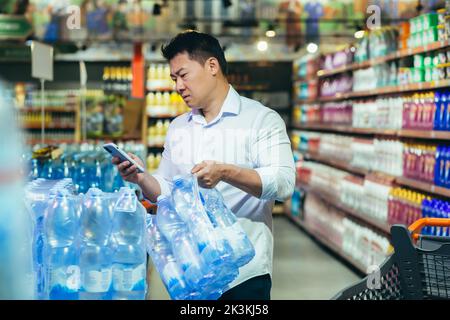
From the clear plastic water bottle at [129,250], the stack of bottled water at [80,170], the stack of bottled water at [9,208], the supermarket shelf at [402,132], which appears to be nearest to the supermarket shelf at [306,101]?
the supermarket shelf at [402,132]

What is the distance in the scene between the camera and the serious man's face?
8.63 feet

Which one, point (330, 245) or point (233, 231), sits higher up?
point (233, 231)

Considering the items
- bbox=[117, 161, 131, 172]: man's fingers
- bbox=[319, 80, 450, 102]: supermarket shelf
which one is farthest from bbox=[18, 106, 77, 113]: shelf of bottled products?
bbox=[117, 161, 131, 172]: man's fingers

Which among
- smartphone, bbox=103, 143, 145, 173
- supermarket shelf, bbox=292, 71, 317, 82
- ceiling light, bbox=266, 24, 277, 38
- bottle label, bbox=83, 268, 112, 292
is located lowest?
bottle label, bbox=83, 268, 112, 292

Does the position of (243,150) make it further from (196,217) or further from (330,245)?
(330,245)

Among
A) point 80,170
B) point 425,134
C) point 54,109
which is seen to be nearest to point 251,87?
point 54,109

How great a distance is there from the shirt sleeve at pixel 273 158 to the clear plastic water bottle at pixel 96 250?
670 mm

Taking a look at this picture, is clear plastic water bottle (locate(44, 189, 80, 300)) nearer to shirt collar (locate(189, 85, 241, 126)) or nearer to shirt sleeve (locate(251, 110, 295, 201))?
shirt sleeve (locate(251, 110, 295, 201))

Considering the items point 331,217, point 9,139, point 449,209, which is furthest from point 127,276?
point 331,217

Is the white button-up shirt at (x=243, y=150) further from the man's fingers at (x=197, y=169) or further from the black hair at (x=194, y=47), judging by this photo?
the man's fingers at (x=197, y=169)

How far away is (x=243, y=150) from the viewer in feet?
8.80

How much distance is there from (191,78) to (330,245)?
613 centimetres

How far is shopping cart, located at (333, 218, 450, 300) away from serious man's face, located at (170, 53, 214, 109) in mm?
869

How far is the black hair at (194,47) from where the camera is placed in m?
2.62
